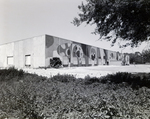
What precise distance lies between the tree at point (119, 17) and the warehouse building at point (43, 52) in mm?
21828

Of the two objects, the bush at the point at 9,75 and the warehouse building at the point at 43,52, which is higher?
the warehouse building at the point at 43,52

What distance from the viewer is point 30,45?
31406 mm

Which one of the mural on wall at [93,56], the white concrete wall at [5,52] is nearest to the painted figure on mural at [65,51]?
the mural on wall at [93,56]

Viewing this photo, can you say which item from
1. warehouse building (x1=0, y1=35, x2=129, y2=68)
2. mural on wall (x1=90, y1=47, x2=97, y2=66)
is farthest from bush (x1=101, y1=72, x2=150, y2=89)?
mural on wall (x1=90, y1=47, x2=97, y2=66)

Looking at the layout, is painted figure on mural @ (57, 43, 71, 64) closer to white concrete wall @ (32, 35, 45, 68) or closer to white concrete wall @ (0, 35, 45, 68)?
white concrete wall @ (32, 35, 45, 68)

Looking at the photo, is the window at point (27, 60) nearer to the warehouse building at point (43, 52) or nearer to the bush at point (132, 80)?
the warehouse building at point (43, 52)

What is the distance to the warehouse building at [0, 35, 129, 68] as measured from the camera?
94.0 ft

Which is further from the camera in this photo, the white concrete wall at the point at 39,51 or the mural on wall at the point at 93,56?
the mural on wall at the point at 93,56

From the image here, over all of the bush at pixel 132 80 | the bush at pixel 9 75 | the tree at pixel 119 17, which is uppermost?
the tree at pixel 119 17

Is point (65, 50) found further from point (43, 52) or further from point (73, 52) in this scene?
point (43, 52)

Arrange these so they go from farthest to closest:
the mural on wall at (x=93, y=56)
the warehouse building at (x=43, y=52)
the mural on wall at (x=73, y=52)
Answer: the mural on wall at (x=93, y=56), the mural on wall at (x=73, y=52), the warehouse building at (x=43, y=52)

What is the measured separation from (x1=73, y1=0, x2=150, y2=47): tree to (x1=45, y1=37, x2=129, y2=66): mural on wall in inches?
872

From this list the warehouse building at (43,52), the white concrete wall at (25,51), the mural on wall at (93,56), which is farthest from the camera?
the mural on wall at (93,56)

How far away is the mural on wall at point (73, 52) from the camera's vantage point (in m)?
29.5
